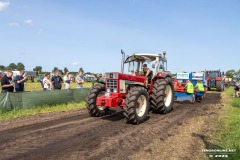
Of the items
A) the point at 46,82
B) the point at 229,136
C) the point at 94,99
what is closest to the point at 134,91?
the point at 94,99

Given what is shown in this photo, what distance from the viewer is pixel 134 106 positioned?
23.5ft

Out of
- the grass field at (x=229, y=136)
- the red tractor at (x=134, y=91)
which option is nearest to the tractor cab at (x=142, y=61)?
the red tractor at (x=134, y=91)

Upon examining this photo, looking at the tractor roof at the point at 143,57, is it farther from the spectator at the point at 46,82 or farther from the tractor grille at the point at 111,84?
the spectator at the point at 46,82

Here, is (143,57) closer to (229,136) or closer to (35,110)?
(229,136)

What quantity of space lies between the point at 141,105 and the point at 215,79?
17385mm

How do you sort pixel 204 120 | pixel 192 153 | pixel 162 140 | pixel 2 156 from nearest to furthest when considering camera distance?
pixel 2 156 → pixel 192 153 → pixel 162 140 → pixel 204 120

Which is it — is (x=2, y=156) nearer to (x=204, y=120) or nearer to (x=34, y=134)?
(x=34, y=134)

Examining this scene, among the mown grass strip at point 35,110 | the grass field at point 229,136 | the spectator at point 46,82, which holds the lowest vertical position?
the grass field at point 229,136

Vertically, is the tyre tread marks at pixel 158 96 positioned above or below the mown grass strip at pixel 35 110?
above

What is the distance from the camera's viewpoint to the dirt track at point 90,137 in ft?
15.8

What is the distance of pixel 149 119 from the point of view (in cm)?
825

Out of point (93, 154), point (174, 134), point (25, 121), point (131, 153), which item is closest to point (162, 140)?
point (174, 134)

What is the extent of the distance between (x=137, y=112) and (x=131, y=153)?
294 centimetres

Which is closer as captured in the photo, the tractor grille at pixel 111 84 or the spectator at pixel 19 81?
the tractor grille at pixel 111 84
